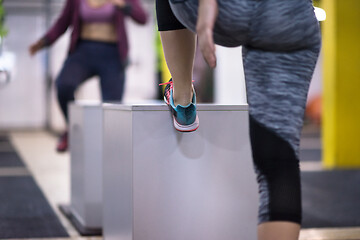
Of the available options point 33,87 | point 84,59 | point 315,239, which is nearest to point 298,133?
point 315,239

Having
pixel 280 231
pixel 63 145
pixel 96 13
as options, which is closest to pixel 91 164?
pixel 63 145

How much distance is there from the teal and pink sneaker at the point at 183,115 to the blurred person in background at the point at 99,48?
1.55 m

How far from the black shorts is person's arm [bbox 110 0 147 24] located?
191cm

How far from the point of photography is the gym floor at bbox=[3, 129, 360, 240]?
2.65 m

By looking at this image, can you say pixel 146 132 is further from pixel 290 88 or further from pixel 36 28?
pixel 36 28

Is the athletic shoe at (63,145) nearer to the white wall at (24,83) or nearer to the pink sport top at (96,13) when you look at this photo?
the pink sport top at (96,13)

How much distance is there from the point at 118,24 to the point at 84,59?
282mm

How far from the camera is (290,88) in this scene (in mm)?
1022

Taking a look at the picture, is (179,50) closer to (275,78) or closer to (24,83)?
(275,78)

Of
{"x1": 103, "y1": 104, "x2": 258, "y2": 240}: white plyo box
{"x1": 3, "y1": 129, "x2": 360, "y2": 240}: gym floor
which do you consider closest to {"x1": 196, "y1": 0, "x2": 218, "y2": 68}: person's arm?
{"x1": 103, "y1": 104, "x2": 258, "y2": 240}: white plyo box

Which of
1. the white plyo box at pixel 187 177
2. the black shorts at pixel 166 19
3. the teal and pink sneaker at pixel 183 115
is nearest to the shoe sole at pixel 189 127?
the teal and pink sneaker at pixel 183 115

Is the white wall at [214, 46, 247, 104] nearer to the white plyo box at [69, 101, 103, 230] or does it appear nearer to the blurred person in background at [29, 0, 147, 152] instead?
the blurred person in background at [29, 0, 147, 152]

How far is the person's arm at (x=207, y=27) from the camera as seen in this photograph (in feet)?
3.11

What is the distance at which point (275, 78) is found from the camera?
102 centimetres
